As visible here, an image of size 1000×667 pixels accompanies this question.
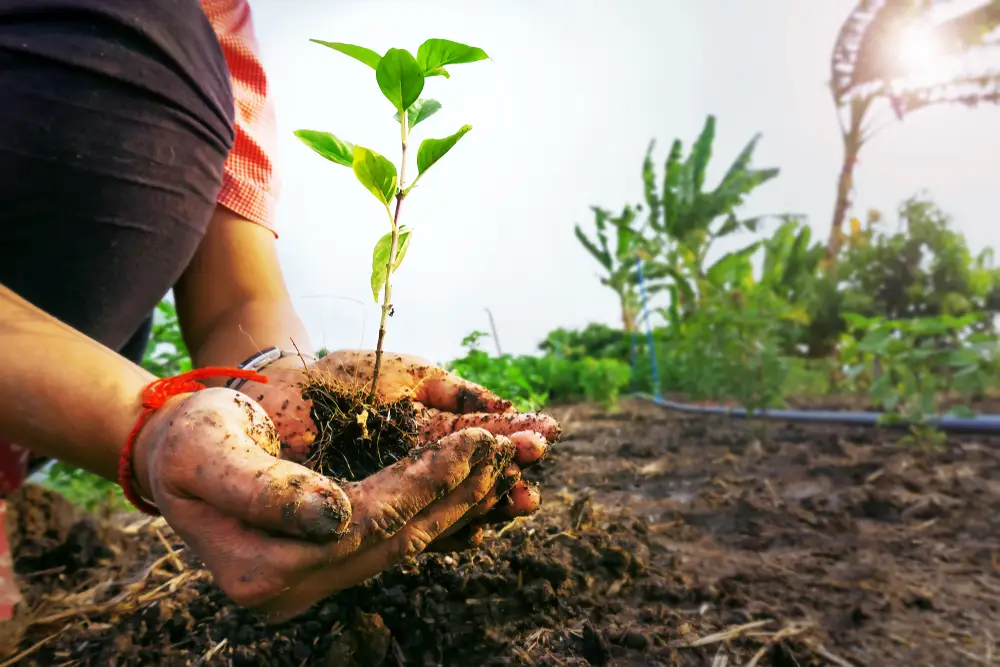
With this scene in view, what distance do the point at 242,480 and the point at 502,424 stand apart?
547mm

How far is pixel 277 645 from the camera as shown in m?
1.32

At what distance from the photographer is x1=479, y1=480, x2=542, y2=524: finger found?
1.29 metres

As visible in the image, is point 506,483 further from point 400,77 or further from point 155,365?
point 155,365

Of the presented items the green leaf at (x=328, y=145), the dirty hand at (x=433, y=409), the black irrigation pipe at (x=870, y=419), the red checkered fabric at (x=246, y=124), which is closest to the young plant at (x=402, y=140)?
the green leaf at (x=328, y=145)

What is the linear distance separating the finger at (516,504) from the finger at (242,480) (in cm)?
41

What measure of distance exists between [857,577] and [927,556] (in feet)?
1.22

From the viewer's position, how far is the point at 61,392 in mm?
1068

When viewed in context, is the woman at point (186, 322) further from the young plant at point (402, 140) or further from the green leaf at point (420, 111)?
the green leaf at point (420, 111)

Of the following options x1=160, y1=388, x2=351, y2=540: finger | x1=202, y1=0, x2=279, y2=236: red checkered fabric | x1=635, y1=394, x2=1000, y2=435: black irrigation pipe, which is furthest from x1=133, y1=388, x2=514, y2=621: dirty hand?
x1=635, y1=394, x2=1000, y2=435: black irrigation pipe

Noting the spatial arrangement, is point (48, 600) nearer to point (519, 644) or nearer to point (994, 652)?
point (519, 644)

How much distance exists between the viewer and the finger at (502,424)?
1350 millimetres

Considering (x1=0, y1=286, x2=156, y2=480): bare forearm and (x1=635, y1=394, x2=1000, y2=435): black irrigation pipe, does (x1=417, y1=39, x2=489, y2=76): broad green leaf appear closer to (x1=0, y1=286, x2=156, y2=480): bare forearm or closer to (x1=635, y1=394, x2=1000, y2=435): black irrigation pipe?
(x1=0, y1=286, x2=156, y2=480): bare forearm

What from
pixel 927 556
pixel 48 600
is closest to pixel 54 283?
pixel 48 600

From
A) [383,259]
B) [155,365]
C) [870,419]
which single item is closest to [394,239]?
[383,259]
